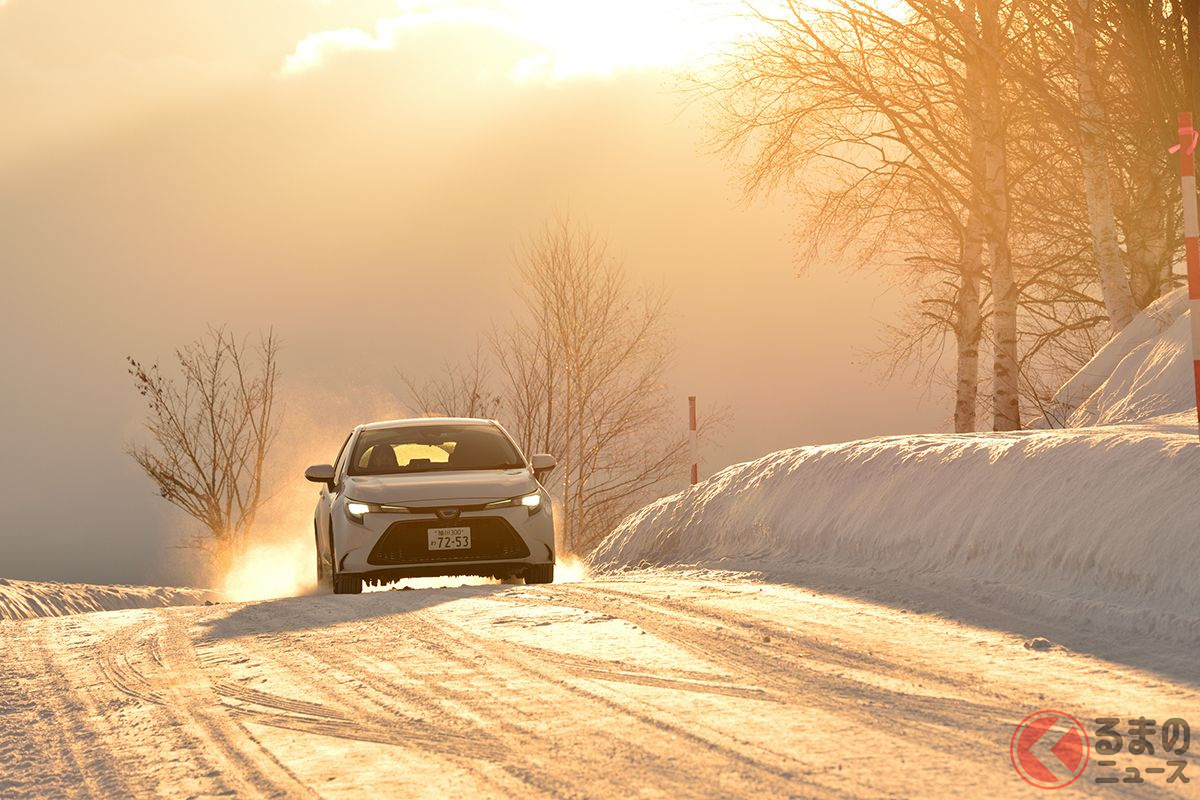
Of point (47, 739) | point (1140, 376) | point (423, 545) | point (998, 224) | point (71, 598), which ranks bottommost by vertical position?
point (71, 598)

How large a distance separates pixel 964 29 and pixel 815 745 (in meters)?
16.8

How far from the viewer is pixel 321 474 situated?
1248 cm

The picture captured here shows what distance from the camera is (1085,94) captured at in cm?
1905

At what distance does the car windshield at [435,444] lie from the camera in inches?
497

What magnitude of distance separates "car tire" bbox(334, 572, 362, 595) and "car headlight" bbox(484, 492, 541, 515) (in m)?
1.36

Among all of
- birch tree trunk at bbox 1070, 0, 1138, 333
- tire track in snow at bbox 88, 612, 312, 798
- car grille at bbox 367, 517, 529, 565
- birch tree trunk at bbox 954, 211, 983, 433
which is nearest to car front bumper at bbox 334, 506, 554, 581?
car grille at bbox 367, 517, 529, 565

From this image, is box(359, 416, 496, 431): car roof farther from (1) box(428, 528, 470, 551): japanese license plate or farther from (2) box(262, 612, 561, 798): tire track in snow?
(2) box(262, 612, 561, 798): tire track in snow

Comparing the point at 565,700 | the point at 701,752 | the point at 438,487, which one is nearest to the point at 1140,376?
the point at 438,487

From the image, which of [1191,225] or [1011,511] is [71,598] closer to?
[1011,511]

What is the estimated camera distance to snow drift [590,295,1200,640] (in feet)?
27.7

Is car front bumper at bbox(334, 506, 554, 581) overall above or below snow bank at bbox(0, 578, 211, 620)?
above

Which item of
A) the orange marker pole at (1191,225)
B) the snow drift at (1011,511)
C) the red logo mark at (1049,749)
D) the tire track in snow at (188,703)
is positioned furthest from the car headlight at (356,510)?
the red logo mark at (1049,749)

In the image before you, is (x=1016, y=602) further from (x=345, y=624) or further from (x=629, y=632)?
(x=345, y=624)

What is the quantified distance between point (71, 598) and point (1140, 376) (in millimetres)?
14669
